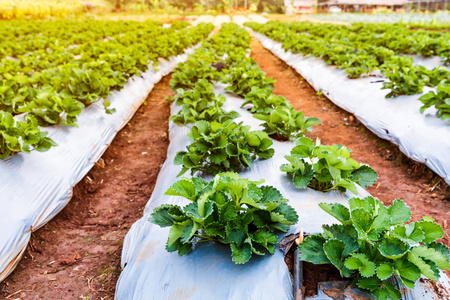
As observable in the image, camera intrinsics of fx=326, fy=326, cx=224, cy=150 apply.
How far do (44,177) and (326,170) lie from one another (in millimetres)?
2544

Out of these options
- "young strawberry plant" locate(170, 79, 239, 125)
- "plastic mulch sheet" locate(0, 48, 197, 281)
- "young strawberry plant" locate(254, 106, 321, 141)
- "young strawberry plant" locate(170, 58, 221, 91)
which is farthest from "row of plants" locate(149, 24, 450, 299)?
"young strawberry plant" locate(170, 58, 221, 91)

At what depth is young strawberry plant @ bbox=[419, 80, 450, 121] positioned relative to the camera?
11.9 ft

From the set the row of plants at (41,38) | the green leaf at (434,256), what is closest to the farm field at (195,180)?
the green leaf at (434,256)

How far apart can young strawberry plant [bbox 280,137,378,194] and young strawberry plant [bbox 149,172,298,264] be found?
21.9 inches

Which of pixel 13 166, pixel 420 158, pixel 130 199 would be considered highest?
pixel 13 166

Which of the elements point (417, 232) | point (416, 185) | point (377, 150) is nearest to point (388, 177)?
point (416, 185)

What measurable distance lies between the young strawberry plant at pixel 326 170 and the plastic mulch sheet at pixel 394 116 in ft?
4.58

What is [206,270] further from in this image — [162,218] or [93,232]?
[93,232]

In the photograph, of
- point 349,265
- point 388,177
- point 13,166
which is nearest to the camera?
point 349,265

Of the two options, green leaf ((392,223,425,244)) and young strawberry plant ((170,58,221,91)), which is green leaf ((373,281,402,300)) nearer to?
green leaf ((392,223,425,244))

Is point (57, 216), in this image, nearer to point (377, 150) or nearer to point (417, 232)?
point (417, 232)

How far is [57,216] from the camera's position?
10.4ft

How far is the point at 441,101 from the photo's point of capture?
12.7 ft

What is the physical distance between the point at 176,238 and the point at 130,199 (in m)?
2.00
